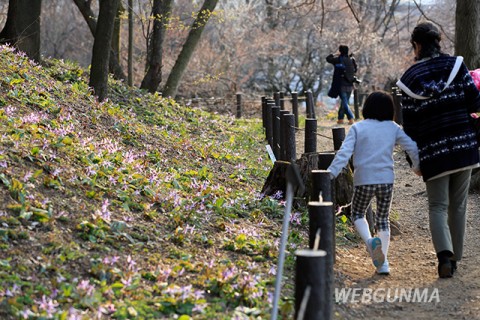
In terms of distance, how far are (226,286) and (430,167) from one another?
7.03 ft

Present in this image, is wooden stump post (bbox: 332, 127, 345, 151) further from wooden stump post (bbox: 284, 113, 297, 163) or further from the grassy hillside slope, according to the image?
wooden stump post (bbox: 284, 113, 297, 163)

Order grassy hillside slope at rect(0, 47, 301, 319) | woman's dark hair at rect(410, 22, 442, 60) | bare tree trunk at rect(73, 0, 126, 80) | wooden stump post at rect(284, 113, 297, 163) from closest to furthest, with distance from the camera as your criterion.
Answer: grassy hillside slope at rect(0, 47, 301, 319), woman's dark hair at rect(410, 22, 442, 60), wooden stump post at rect(284, 113, 297, 163), bare tree trunk at rect(73, 0, 126, 80)

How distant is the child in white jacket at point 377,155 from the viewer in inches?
250

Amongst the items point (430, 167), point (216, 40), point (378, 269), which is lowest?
point (378, 269)

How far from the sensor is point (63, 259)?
5.14 metres

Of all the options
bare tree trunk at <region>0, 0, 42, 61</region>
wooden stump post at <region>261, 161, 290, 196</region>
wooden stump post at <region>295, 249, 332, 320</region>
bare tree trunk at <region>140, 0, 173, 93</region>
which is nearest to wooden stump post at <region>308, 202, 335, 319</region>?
wooden stump post at <region>295, 249, 332, 320</region>

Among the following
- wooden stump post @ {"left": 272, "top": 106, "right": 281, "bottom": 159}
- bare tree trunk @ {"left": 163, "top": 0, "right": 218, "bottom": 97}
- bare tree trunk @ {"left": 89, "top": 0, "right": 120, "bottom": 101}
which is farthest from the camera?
bare tree trunk @ {"left": 163, "top": 0, "right": 218, "bottom": 97}

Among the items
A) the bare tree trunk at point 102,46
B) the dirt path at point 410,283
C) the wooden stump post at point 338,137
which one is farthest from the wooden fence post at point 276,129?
the dirt path at point 410,283

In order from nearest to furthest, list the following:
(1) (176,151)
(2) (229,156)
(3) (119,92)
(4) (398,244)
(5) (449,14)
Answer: (4) (398,244), (1) (176,151), (2) (229,156), (3) (119,92), (5) (449,14)

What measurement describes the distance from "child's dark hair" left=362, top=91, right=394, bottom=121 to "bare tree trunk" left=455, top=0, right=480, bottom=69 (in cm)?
494

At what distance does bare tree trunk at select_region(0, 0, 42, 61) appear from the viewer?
13.5 meters

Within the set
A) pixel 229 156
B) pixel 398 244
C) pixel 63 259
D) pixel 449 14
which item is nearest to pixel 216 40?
pixel 449 14

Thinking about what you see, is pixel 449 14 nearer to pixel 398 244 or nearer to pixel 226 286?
pixel 398 244

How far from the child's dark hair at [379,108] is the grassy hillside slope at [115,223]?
1.38m
